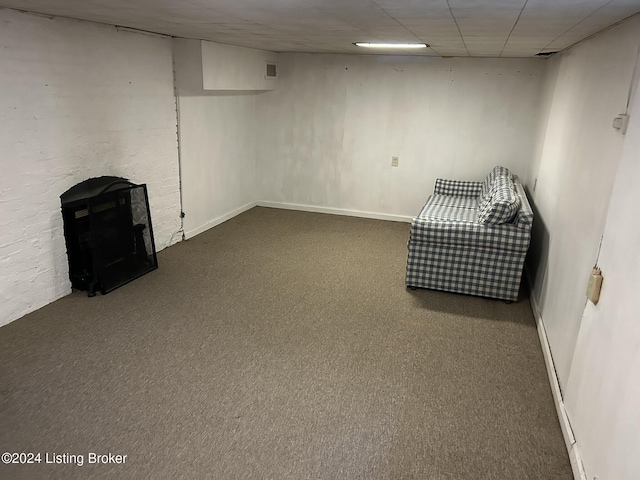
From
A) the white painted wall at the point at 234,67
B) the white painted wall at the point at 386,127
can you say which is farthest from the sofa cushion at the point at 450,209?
the white painted wall at the point at 234,67

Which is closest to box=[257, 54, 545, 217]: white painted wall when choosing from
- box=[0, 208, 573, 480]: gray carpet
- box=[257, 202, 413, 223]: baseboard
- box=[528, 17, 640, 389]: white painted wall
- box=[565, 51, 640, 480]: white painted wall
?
box=[257, 202, 413, 223]: baseboard

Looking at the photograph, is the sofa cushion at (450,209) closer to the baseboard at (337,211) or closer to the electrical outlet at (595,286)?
the baseboard at (337,211)

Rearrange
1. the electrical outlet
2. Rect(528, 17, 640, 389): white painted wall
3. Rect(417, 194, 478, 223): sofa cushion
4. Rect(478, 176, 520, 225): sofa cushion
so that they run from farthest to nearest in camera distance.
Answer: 1. Rect(417, 194, 478, 223): sofa cushion
2. Rect(478, 176, 520, 225): sofa cushion
3. Rect(528, 17, 640, 389): white painted wall
4. the electrical outlet

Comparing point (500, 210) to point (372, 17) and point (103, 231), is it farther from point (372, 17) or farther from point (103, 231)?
point (103, 231)

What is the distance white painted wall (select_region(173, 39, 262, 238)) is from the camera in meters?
4.49

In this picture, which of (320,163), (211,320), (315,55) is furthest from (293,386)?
(315,55)

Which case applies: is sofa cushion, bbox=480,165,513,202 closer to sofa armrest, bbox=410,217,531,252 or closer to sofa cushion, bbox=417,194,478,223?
sofa cushion, bbox=417,194,478,223

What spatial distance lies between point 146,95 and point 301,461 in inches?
135

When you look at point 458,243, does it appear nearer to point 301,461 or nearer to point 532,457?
point 532,457

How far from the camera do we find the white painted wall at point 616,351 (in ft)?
5.15

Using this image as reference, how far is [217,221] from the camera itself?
18.5 feet

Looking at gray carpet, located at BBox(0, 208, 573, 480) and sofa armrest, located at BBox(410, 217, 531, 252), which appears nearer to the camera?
gray carpet, located at BBox(0, 208, 573, 480)

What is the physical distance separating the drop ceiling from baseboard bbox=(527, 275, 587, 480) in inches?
74.7

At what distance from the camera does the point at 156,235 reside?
4.59 meters
